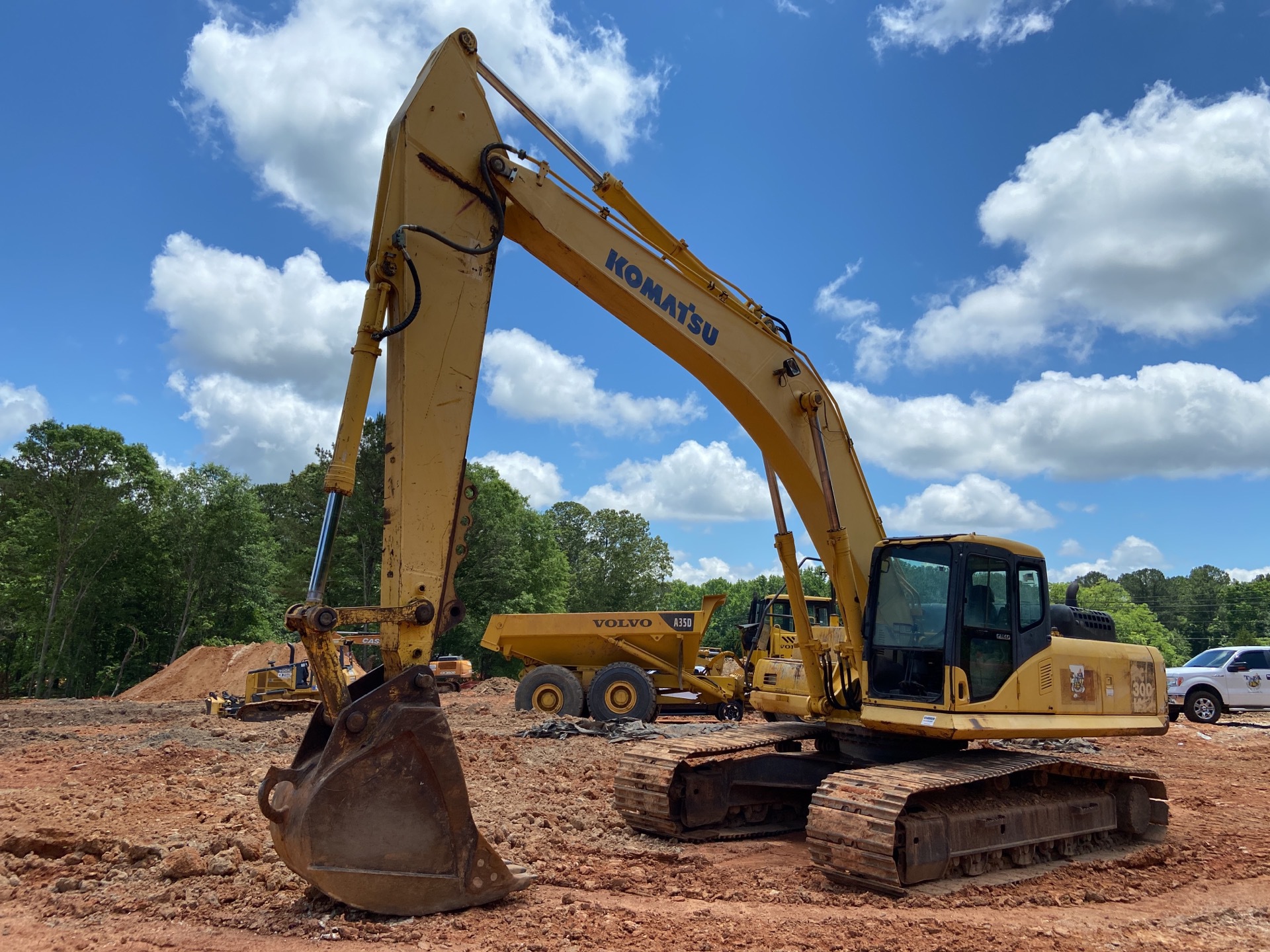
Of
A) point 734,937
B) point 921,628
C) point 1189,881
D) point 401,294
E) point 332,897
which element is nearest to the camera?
point 332,897

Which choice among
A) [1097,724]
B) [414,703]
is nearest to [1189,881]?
[1097,724]

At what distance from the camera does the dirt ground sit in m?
4.39

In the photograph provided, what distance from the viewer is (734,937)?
4562 millimetres

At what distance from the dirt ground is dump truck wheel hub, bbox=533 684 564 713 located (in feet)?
→ 20.0

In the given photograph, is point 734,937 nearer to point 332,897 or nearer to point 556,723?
point 332,897

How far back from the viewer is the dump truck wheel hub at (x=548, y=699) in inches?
619

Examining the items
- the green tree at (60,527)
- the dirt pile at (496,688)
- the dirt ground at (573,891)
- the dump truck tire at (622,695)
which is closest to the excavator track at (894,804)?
the dirt ground at (573,891)

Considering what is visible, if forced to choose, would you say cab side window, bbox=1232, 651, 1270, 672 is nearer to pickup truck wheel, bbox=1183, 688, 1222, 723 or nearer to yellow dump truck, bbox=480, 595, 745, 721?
pickup truck wheel, bbox=1183, 688, 1222, 723

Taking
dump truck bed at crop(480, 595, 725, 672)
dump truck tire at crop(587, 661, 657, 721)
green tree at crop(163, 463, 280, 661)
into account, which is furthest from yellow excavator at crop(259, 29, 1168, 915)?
green tree at crop(163, 463, 280, 661)

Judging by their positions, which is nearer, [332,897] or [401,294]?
[332,897]

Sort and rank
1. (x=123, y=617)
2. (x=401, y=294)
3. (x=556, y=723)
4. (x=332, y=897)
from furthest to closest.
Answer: (x=123, y=617) < (x=556, y=723) < (x=401, y=294) < (x=332, y=897)

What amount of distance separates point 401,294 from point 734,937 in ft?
13.1

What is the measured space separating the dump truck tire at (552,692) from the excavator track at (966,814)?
9455 mm

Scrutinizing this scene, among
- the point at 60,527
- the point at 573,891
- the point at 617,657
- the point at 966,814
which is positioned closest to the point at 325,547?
the point at 573,891
